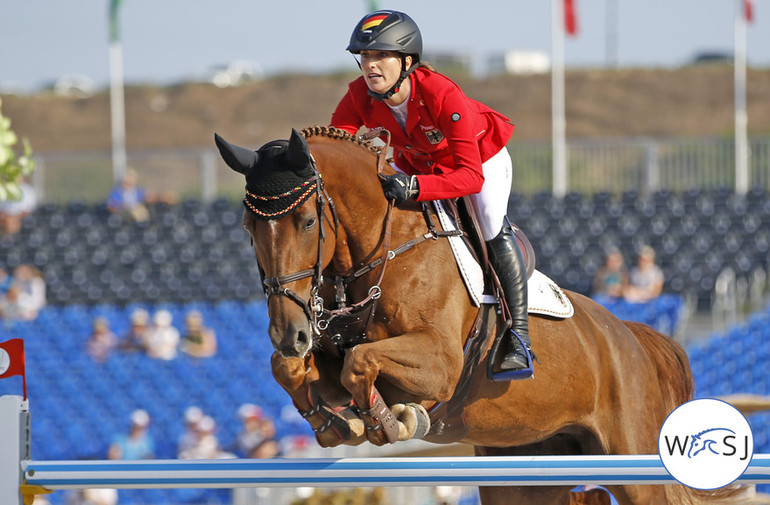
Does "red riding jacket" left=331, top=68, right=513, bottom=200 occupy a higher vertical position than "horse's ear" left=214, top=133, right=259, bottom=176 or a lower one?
higher

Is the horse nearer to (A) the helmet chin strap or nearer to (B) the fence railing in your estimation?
(A) the helmet chin strap

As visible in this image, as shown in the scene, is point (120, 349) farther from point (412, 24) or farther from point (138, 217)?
point (412, 24)

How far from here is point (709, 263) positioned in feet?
44.6

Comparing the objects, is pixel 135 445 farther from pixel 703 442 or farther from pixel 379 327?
pixel 703 442

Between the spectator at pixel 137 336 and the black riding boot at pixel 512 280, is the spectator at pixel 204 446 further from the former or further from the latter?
the black riding boot at pixel 512 280

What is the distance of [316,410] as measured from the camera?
3814 mm

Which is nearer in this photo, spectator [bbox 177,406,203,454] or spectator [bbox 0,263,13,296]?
spectator [bbox 177,406,203,454]

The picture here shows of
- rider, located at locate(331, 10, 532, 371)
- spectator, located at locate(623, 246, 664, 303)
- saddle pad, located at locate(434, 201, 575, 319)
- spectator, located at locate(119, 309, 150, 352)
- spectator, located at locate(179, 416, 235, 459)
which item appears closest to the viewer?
rider, located at locate(331, 10, 532, 371)

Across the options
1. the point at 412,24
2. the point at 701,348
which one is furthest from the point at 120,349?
the point at 412,24

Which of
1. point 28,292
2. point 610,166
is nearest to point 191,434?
point 28,292

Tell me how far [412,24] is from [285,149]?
2.62 ft

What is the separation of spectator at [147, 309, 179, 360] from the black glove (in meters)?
9.39

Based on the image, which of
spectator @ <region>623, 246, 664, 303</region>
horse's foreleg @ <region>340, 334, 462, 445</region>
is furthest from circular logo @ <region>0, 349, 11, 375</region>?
spectator @ <region>623, 246, 664, 303</region>

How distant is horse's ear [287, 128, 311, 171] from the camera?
142 inches
